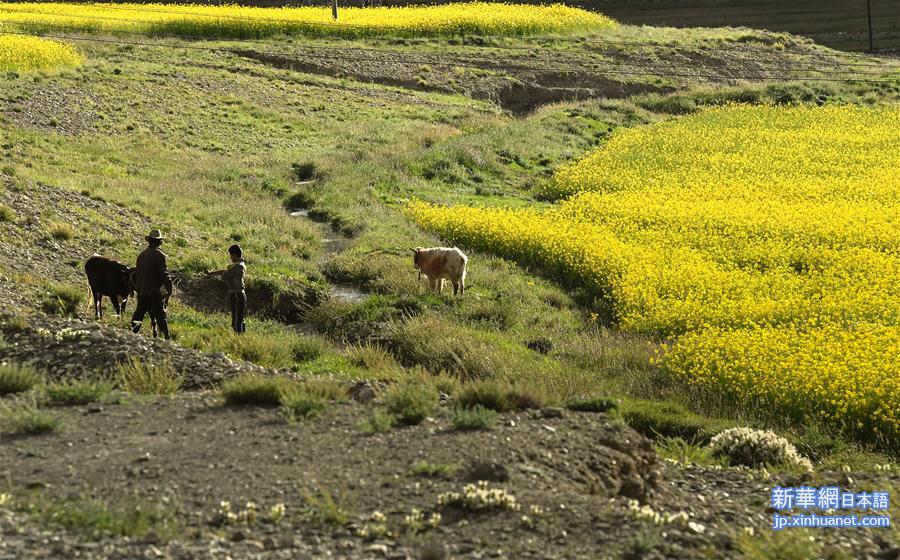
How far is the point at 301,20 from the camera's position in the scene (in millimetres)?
67312

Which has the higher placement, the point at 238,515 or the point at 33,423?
the point at 33,423

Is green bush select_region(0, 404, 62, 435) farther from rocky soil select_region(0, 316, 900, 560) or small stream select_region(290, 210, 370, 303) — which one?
small stream select_region(290, 210, 370, 303)

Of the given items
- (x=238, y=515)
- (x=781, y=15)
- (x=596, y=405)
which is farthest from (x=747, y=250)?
(x=781, y=15)

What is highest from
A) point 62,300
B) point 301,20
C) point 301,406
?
point 301,20

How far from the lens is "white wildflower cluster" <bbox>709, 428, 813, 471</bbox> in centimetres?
1388

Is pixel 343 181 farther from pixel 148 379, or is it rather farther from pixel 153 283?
pixel 148 379

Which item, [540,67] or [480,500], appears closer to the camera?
[480,500]

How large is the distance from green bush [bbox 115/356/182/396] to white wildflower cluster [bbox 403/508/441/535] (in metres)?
4.77

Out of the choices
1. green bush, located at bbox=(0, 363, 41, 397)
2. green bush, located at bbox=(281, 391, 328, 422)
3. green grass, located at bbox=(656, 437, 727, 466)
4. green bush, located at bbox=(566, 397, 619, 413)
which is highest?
green bush, located at bbox=(0, 363, 41, 397)

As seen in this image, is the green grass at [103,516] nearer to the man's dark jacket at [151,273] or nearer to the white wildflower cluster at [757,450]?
the white wildflower cluster at [757,450]

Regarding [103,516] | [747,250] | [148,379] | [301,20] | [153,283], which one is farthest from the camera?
[301,20]

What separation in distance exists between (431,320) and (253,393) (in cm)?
777

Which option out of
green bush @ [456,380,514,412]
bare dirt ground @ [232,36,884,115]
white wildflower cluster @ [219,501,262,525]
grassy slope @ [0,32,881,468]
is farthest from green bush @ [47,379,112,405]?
bare dirt ground @ [232,36,884,115]

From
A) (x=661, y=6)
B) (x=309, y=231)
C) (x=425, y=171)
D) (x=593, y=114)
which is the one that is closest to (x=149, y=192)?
(x=309, y=231)
